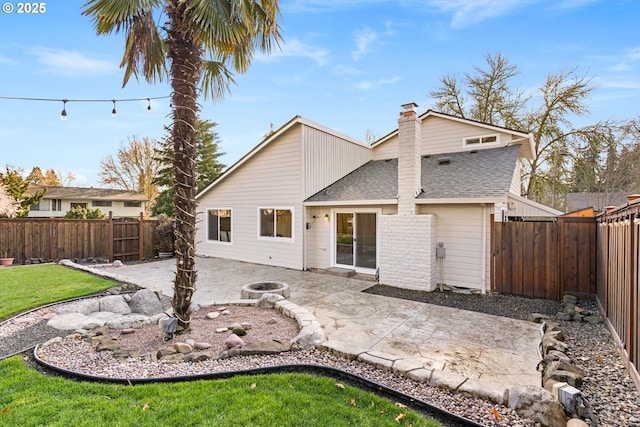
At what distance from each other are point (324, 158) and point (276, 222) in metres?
2.85

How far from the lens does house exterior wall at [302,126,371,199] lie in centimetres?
1017

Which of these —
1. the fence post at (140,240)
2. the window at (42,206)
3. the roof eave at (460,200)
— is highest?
the window at (42,206)

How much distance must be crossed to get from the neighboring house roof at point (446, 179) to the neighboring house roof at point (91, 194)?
79.4 ft

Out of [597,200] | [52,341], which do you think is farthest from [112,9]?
[597,200]

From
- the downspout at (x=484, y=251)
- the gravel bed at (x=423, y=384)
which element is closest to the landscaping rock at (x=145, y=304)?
the gravel bed at (x=423, y=384)

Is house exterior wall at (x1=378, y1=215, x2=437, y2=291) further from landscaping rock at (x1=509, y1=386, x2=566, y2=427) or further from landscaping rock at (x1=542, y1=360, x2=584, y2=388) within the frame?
landscaping rock at (x1=509, y1=386, x2=566, y2=427)

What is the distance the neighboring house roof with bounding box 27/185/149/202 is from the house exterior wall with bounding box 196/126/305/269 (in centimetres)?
1905

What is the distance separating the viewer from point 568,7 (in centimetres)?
814

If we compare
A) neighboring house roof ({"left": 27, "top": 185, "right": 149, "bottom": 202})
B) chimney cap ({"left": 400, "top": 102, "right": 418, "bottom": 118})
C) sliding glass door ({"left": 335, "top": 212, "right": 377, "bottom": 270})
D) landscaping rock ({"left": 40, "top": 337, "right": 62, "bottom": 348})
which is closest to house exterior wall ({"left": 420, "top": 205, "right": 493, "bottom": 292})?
sliding glass door ({"left": 335, "top": 212, "right": 377, "bottom": 270})

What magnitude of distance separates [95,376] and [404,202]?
22.6 feet

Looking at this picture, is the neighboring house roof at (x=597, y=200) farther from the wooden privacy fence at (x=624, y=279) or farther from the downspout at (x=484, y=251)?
the wooden privacy fence at (x=624, y=279)

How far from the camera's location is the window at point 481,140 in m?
10.4

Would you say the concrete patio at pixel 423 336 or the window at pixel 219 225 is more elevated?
the window at pixel 219 225

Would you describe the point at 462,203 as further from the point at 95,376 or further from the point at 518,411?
the point at 95,376
